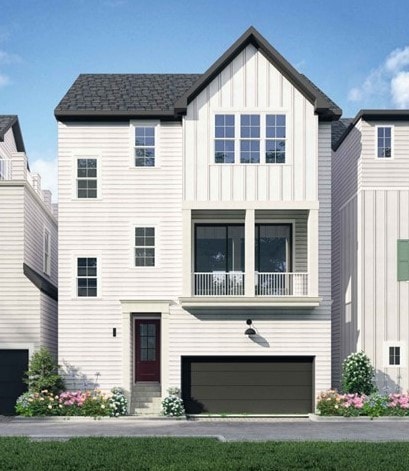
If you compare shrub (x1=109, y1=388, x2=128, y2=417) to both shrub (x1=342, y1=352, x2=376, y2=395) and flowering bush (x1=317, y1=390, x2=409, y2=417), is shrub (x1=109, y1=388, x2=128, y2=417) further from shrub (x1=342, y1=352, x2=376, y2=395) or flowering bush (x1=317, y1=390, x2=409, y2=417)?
shrub (x1=342, y1=352, x2=376, y2=395)

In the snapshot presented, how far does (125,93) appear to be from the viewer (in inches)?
1177

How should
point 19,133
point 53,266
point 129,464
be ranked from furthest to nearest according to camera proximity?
point 19,133, point 53,266, point 129,464

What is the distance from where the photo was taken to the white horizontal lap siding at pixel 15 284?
27984 millimetres

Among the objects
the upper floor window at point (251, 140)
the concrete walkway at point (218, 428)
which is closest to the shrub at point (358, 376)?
the concrete walkway at point (218, 428)

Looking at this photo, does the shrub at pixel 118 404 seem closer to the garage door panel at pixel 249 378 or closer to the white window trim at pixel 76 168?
the garage door panel at pixel 249 378

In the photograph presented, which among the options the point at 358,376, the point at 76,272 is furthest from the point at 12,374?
the point at 358,376

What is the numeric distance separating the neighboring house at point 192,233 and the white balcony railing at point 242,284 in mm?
48

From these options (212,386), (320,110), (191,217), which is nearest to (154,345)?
(212,386)

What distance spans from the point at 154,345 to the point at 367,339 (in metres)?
7.42

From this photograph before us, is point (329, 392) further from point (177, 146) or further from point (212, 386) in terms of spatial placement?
point (177, 146)

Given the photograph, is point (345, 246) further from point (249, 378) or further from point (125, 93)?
point (125, 93)

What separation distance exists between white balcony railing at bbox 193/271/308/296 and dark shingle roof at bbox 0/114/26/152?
33.9 ft

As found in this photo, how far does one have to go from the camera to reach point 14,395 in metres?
28.0

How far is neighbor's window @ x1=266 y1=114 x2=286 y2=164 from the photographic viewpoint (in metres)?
27.9
